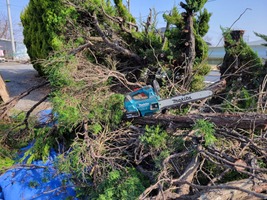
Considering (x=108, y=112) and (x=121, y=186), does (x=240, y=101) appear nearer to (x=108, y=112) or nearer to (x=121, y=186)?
(x=108, y=112)

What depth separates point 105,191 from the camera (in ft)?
7.17

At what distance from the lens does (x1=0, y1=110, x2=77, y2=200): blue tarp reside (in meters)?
2.53

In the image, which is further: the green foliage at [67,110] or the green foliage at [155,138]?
the green foliage at [67,110]

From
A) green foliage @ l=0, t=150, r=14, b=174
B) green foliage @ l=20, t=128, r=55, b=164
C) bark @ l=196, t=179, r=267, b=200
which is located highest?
bark @ l=196, t=179, r=267, b=200

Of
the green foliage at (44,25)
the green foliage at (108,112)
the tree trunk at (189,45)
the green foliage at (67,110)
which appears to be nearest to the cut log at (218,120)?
the green foliage at (108,112)

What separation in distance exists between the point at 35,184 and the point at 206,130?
2.02 m

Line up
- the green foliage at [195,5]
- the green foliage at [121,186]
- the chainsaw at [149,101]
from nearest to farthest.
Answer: the green foliage at [121,186]
the chainsaw at [149,101]
the green foliage at [195,5]

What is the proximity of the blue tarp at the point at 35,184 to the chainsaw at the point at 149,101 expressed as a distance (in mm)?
1117

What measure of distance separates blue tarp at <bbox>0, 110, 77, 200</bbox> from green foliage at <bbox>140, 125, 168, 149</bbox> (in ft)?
3.22

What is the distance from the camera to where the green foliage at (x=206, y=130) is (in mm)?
2258

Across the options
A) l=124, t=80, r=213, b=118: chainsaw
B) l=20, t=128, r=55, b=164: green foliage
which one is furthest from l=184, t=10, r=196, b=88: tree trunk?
l=20, t=128, r=55, b=164: green foliage

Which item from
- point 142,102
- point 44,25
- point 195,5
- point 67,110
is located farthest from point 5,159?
point 44,25

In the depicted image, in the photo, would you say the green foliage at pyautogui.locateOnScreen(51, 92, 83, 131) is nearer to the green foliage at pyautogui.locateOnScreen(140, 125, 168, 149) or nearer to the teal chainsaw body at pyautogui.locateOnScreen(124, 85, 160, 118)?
the teal chainsaw body at pyautogui.locateOnScreen(124, 85, 160, 118)

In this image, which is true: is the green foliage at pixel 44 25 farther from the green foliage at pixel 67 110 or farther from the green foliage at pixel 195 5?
the green foliage at pixel 195 5
